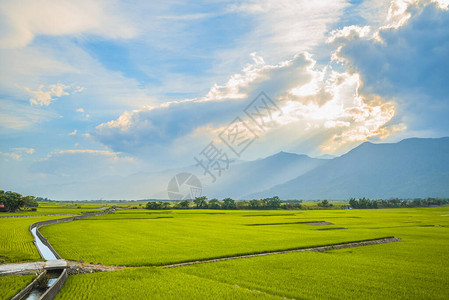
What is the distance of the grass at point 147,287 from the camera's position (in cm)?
1323

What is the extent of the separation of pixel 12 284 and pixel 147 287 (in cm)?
725

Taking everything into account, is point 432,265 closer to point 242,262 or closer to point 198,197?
point 242,262

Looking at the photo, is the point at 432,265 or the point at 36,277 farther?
the point at 432,265

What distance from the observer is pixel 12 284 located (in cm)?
1453

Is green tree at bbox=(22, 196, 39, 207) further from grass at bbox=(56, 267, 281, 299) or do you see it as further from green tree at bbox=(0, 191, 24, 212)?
grass at bbox=(56, 267, 281, 299)

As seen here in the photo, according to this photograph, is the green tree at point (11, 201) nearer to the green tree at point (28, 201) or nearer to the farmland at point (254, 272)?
the green tree at point (28, 201)

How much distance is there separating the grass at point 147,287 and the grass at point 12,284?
1.99 metres

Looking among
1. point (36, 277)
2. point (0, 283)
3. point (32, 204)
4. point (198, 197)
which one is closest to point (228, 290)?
point (36, 277)

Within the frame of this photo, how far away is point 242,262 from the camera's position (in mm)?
19875

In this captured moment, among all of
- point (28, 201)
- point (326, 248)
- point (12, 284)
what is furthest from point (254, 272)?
point (28, 201)

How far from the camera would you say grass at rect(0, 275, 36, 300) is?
1303cm

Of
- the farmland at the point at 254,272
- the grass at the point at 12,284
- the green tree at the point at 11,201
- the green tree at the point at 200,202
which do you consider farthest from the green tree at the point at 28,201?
the grass at the point at 12,284

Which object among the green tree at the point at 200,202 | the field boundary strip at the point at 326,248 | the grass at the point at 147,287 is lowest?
the field boundary strip at the point at 326,248

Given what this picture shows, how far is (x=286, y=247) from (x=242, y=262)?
6907 millimetres
